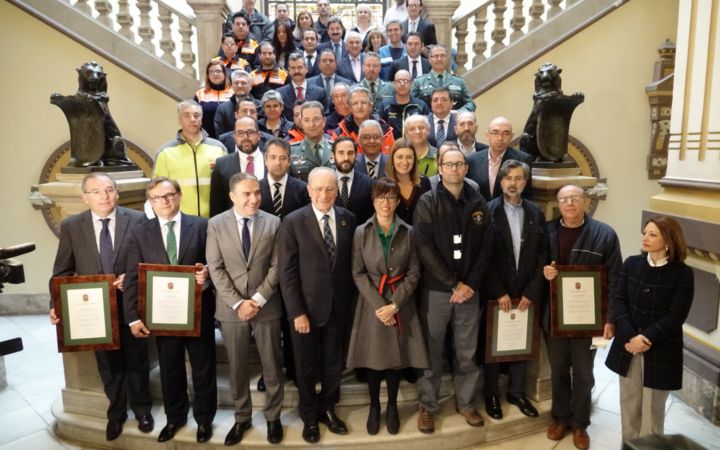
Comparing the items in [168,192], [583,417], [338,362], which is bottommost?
[583,417]

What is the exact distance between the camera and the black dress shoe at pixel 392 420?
3154 mm

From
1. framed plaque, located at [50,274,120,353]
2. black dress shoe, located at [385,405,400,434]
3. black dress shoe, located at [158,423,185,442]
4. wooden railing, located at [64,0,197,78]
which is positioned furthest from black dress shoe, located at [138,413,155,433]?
wooden railing, located at [64,0,197,78]

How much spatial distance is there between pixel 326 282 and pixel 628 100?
576cm

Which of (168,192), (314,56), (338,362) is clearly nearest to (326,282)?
(338,362)

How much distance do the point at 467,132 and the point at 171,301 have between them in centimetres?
253

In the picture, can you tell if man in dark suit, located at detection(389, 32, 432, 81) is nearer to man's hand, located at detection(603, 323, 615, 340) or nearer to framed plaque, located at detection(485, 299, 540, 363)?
framed plaque, located at detection(485, 299, 540, 363)

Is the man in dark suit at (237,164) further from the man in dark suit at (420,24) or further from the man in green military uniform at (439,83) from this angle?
the man in dark suit at (420,24)

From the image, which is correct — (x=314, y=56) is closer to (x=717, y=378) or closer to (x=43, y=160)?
(x=43, y=160)

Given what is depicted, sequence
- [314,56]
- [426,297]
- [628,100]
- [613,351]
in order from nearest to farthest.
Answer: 1. [613,351]
2. [426,297]
3. [314,56]
4. [628,100]

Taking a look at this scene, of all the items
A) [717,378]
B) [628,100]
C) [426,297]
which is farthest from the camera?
[628,100]

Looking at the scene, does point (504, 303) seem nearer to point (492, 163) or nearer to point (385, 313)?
point (385, 313)

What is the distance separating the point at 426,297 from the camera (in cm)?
310

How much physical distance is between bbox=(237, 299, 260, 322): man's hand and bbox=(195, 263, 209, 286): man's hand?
0.99 feet

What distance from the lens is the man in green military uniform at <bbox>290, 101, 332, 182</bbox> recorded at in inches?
138
